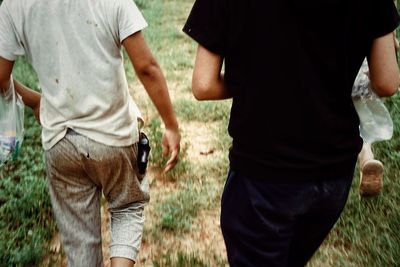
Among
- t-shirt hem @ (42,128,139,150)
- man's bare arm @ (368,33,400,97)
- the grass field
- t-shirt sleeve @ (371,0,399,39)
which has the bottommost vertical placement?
the grass field

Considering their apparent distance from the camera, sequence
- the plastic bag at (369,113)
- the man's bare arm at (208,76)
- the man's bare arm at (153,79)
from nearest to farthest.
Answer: the man's bare arm at (208,76) → the plastic bag at (369,113) → the man's bare arm at (153,79)

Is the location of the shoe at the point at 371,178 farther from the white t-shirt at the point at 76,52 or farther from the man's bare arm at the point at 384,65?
the white t-shirt at the point at 76,52

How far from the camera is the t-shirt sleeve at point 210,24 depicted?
1.32 metres

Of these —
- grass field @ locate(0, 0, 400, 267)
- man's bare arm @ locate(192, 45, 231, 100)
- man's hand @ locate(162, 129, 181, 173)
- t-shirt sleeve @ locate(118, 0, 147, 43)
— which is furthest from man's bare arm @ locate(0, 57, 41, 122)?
grass field @ locate(0, 0, 400, 267)

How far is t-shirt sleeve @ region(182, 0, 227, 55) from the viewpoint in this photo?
1.32m

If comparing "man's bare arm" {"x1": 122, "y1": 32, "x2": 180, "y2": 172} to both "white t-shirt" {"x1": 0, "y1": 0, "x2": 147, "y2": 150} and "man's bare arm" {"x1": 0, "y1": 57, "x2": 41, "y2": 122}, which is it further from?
"man's bare arm" {"x1": 0, "y1": 57, "x2": 41, "y2": 122}

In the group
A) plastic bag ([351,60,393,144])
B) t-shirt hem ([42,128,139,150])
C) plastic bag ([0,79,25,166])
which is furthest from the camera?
plastic bag ([0,79,25,166])

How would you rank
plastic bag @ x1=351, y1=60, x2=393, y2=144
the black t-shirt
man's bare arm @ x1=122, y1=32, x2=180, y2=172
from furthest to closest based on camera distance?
man's bare arm @ x1=122, y1=32, x2=180, y2=172 → plastic bag @ x1=351, y1=60, x2=393, y2=144 → the black t-shirt

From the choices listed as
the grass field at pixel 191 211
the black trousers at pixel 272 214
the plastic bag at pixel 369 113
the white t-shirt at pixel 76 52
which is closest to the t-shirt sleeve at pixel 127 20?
the white t-shirt at pixel 76 52

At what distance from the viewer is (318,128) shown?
138 centimetres

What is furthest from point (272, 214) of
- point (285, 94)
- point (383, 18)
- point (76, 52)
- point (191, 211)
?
point (191, 211)

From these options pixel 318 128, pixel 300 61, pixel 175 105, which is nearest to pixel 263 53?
pixel 300 61

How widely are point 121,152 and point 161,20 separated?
6.70 m

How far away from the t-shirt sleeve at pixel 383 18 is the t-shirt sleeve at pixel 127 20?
0.87 meters
